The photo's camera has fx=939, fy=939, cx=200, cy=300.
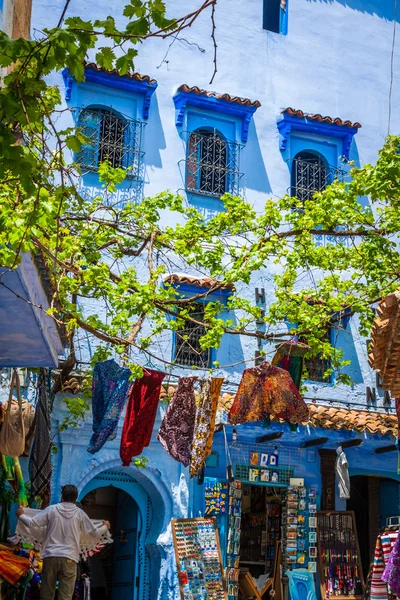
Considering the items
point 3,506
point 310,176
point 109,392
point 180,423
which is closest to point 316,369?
point 310,176

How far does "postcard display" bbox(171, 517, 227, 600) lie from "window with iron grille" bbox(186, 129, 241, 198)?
5888mm

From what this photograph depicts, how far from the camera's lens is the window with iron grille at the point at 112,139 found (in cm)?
1639

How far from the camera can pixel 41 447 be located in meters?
12.0

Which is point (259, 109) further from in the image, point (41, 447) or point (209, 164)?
point (41, 447)

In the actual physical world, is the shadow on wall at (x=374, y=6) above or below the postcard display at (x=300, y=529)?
above

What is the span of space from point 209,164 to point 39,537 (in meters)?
8.98

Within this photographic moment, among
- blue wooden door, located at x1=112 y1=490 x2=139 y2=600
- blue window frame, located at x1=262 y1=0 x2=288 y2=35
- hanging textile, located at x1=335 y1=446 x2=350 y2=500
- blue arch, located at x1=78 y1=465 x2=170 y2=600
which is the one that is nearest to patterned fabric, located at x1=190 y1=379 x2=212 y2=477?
blue arch, located at x1=78 y1=465 x2=170 y2=600

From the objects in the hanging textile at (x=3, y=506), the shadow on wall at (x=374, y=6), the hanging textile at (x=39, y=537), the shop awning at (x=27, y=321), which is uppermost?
the shadow on wall at (x=374, y=6)

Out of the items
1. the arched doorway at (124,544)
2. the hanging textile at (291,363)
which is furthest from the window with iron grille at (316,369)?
the arched doorway at (124,544)

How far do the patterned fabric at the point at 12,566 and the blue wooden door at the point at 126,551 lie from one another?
19.6ft

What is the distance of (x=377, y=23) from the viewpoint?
776 inches

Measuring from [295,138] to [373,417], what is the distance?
560 centimetres

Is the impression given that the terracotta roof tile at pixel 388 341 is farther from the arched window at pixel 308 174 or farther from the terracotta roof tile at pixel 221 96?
the arched window at pixel 308 174

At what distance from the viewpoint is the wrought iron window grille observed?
1792cm
